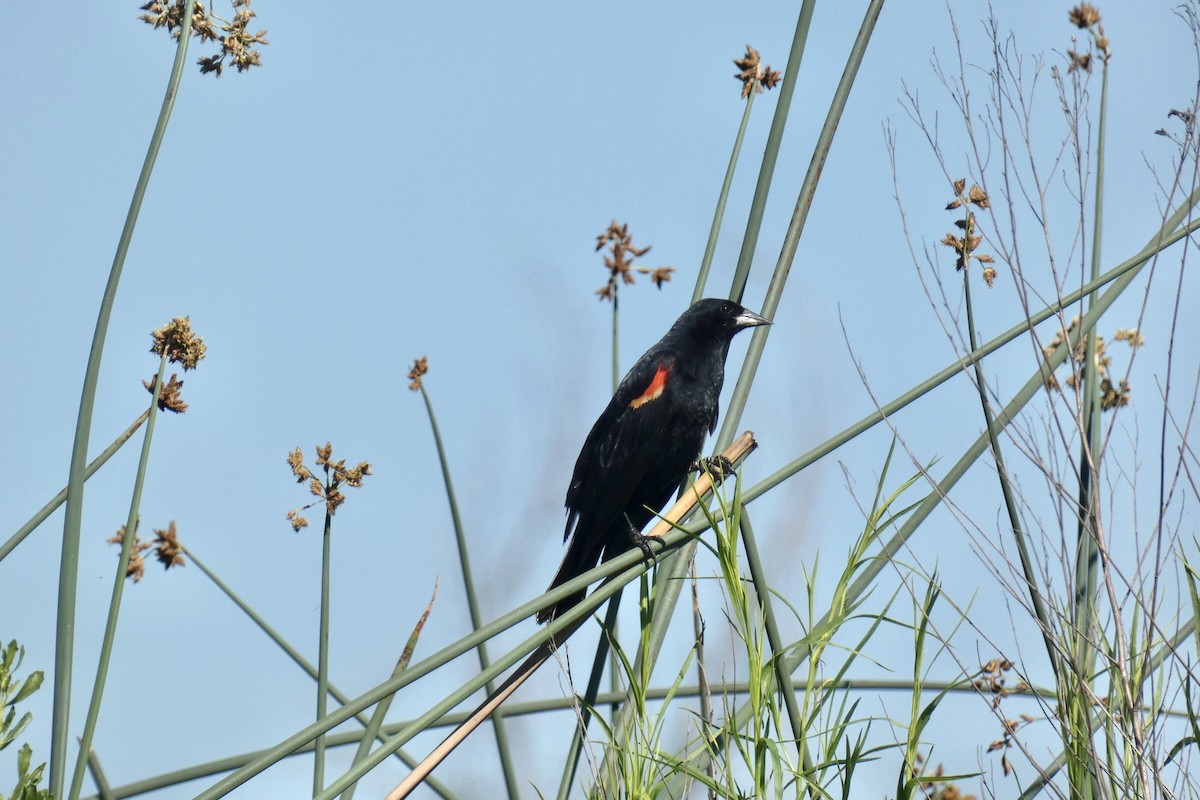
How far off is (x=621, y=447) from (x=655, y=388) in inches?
10.1

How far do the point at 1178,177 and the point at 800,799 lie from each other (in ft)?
5.50

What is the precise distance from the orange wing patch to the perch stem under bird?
123 cm

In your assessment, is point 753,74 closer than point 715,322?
Yes

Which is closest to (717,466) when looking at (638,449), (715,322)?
(638,449)

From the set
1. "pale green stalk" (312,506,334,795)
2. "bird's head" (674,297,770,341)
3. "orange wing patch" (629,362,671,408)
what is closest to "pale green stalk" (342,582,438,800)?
"pale green stalk" (312,506,334,795)

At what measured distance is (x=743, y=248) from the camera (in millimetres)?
2502

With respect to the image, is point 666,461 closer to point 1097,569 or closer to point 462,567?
point 462,567

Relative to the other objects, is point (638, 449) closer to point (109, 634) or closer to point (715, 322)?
point (715, 322)

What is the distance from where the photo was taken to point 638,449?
12.4ft

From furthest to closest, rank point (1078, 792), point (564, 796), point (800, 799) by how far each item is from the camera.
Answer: point (564, 796) → point (1078, 792) → point (800, 799)

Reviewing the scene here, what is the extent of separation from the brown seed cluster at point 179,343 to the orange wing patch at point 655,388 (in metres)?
1.74

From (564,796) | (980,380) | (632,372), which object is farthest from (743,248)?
(632,372)

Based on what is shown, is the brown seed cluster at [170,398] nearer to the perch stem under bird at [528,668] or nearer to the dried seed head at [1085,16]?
the perch stem under bird at [528,668]

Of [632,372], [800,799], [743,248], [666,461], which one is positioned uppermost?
[632,372]
